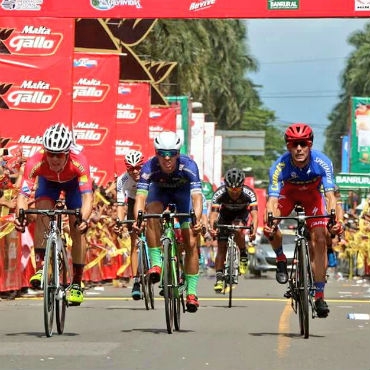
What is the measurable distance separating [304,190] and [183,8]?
908 cm

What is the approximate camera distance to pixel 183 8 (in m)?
21.6

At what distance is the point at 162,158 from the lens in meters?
12.9

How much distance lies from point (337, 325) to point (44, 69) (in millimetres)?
11191

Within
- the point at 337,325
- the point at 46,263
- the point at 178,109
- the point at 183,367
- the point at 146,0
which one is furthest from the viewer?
the point at 178,109

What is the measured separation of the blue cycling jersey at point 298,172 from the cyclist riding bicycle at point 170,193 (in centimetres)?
77

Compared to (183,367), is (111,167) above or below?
above

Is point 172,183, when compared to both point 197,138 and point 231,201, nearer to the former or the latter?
point 231,201

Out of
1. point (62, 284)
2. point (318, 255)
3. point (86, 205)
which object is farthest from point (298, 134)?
point (62, 284)

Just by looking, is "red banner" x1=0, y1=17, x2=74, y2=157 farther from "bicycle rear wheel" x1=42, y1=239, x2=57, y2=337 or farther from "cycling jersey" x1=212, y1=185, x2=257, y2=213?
"bicycle rear wheel" x1=42, y1=239, x2=57, y2=337

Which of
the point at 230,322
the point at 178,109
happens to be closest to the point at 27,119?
the point at 230,322

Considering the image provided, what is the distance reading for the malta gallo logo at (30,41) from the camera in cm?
2358

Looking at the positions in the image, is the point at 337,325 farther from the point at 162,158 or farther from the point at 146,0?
the point at 146,0

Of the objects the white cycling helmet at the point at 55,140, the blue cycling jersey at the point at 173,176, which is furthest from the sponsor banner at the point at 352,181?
the white cycling helmet at the point at 55,140

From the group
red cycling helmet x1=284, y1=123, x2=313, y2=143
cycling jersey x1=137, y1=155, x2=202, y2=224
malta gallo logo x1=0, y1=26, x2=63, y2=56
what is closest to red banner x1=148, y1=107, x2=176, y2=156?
malta gallo logo x1=0, y1=26, x2=63, y2=56
